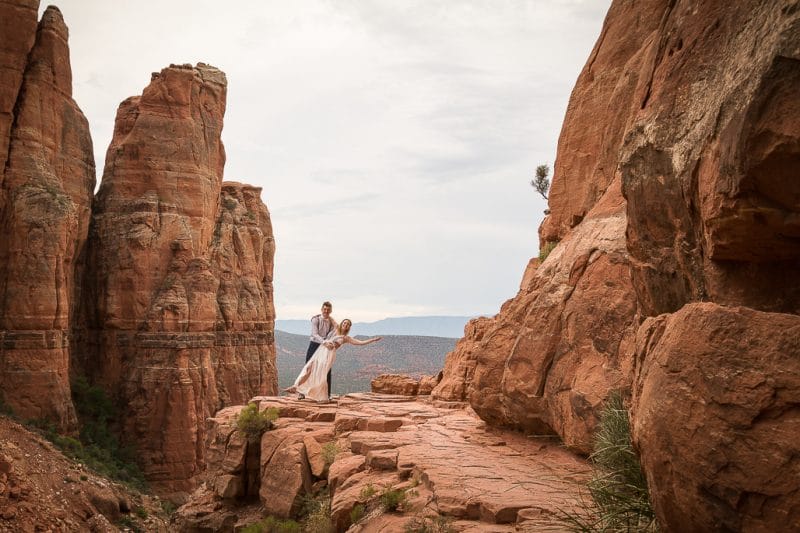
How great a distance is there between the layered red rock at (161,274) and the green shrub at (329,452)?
2888 centimetres

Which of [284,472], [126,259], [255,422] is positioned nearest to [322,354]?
[255,422]

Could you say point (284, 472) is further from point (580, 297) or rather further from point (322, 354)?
point (580, 297)

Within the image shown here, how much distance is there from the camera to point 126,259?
128 ft

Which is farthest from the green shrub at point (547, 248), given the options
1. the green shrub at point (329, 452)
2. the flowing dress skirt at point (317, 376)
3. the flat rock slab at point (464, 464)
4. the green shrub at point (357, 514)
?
the flowing dress skirt at point (317, 376)

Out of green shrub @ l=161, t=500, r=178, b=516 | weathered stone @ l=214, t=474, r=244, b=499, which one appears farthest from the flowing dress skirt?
green shrub @ l=161, t=500, r=178, b=516

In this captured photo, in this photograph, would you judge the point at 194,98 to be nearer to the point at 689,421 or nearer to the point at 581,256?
the point at 581,256

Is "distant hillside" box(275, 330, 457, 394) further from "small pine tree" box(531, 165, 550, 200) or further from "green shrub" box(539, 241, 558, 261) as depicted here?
"green shrub" box(539, 241, 558, 261)

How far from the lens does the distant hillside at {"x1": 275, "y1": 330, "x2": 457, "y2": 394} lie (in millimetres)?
71750

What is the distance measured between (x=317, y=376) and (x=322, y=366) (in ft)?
1.03

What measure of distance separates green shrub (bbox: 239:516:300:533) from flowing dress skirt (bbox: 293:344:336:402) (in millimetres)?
4447

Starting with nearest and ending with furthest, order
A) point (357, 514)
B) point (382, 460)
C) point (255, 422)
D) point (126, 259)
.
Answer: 1. point (357, 514)
2. point (382, 460)
3. point (255, 422)
4. point (126, 259)

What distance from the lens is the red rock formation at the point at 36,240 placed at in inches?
1200

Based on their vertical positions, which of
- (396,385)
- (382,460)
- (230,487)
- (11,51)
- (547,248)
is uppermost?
(11,51)

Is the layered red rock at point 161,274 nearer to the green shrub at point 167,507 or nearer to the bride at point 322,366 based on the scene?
the green shrub at point 167,507
